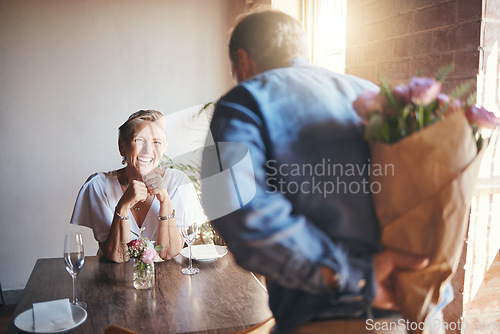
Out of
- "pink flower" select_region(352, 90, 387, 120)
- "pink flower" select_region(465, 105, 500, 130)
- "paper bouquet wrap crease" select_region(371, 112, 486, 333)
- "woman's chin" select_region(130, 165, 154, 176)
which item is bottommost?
"woman's chin" select_region(130, 165, 154, 176)

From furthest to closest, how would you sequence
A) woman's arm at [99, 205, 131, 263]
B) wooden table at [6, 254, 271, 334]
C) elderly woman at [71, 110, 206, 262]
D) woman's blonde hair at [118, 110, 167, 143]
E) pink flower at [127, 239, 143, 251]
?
woman's blonde hair at [118, 110, 167, 143] < elderly woman at [71, 110, 206, 262] < woman's arm at [99, 205, 131, 263] < pink flower at [127, 239, 143, 251] < wooden table at [6, 254, 271, 334]

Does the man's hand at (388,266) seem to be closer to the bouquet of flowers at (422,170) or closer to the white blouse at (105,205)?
the bouquet of flowers at (422,170)

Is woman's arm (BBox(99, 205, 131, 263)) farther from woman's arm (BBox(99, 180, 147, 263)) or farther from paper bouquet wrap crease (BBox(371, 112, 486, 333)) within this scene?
paper bouquet wrap crease (BBox(371, 112, 486, 333))

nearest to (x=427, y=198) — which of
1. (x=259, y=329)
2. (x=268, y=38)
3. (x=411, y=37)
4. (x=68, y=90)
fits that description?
(x=268, y=38)

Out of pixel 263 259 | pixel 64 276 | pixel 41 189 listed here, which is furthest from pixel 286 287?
pixel 41 189

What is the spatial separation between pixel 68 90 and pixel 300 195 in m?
3.10

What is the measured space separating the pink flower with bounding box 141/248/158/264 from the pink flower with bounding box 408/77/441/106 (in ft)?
3.85

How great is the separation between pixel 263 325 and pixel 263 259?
449 mm

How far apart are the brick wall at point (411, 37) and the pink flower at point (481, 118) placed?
0.67 m

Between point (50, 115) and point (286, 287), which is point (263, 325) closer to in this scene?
point (286, 287)

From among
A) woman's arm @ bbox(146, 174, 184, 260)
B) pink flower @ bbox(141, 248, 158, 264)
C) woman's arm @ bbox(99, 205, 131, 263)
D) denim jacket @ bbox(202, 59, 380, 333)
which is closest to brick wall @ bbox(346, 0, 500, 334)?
denim jacket @ bbox(202, 59, 380, 333)

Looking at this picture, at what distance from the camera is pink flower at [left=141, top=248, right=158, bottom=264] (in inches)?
64.4

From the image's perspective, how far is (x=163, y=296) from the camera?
1580 millimetres

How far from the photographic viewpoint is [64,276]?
1.83 m
